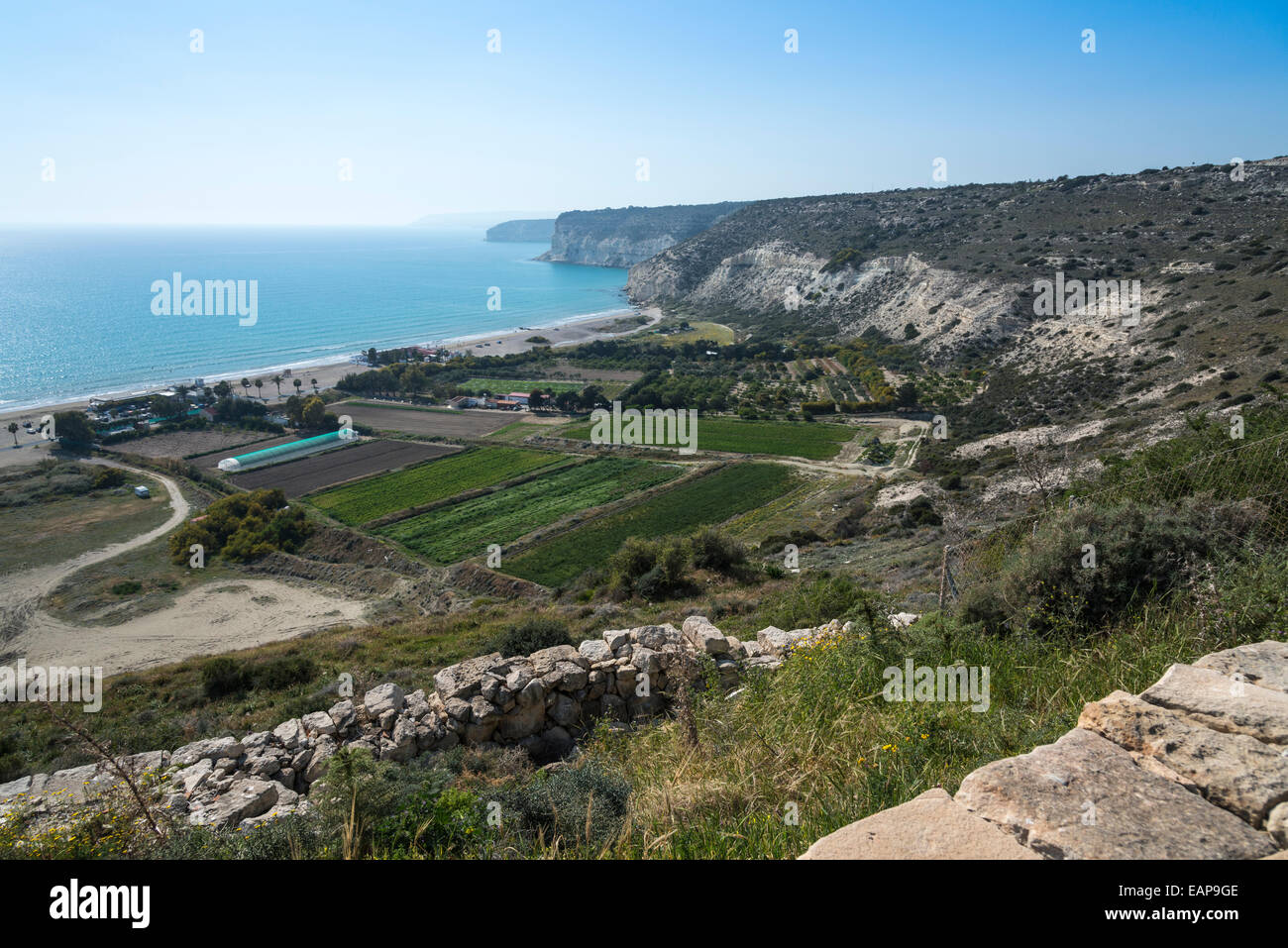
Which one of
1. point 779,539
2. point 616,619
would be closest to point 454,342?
point 779,539

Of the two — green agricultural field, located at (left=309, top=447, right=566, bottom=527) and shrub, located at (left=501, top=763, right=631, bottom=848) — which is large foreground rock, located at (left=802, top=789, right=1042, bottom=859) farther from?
green agricultural field, located at (left=309, top=447, right=566, bottom=527)

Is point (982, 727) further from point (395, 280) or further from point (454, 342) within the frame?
point (395, 280)

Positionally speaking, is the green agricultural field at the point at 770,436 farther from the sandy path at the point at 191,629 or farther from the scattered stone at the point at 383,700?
the scattered stone at the point at 383,700

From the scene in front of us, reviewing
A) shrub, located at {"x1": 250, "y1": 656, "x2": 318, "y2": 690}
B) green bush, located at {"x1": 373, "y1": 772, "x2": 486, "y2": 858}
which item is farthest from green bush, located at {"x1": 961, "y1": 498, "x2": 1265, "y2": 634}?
shrub, located at {"x1": 250, "y1": 656, "x2": 318, "y2": 690}

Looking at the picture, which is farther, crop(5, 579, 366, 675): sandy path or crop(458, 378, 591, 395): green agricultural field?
crop(458, 378, 591, 395): green agricultural field

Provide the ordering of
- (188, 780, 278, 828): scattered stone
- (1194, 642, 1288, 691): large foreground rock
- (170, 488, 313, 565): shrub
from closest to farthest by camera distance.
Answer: (1194, 642, 1288, 691): large foreground rock
(188, 780, 278, 828): scattered stone
(170, 488, 313, 565): shrub

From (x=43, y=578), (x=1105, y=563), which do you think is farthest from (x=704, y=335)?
(x=1105, y=563)
